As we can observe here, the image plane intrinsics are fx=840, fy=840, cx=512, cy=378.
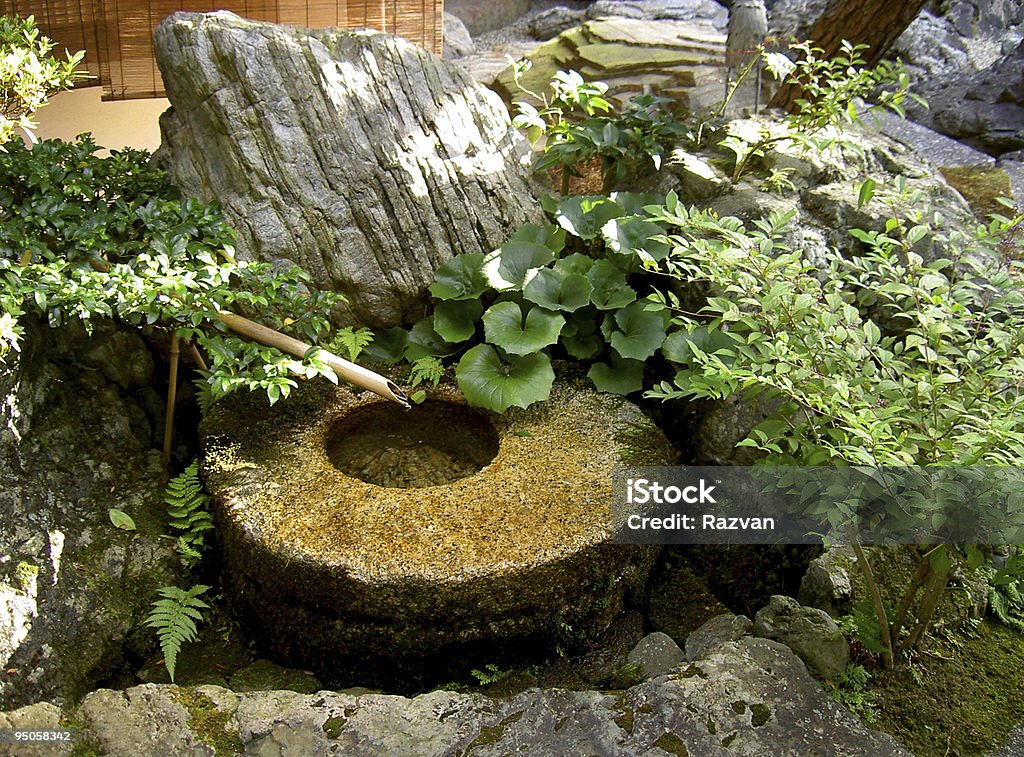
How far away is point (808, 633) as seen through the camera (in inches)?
111

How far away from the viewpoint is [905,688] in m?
2.68

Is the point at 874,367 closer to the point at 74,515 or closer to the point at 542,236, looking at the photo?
the point at 542,236

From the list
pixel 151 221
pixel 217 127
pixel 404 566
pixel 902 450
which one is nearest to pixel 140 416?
pixel 151 221

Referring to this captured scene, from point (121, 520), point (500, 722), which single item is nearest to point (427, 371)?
point (121, 520)

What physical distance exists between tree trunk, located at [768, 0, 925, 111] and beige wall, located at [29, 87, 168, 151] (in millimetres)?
3952

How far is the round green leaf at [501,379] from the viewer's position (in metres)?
3.71

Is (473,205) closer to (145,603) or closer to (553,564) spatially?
(553,564)

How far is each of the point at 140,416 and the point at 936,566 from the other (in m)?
3.44

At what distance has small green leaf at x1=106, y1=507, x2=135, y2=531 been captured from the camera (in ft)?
11.7

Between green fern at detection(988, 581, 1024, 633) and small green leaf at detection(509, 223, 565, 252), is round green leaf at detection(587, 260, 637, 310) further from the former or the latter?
green fern at detection(988, 581, 1024, 633)

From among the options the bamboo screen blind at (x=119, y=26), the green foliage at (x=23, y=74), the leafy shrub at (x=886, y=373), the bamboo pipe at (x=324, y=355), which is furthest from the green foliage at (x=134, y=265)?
the leafy shrub at (x=886, y=373)

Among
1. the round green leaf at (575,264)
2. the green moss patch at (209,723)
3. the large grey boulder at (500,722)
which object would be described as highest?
the round green leaf at (575,264)

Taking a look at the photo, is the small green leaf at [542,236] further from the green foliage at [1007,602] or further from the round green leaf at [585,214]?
the green foliage at [1007,602]

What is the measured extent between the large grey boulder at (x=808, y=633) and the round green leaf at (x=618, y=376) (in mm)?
1285
